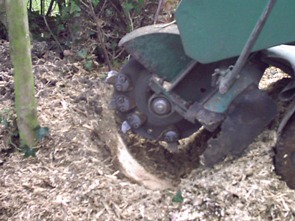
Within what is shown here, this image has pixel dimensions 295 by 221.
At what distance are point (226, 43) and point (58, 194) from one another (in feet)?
3.69

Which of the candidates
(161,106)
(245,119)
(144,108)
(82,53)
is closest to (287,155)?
(245,119)

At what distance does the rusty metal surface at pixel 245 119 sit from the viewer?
3.19m

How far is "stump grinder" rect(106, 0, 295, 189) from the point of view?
10.0 feet

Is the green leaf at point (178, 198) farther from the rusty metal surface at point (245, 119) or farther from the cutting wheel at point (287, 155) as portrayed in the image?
the cutting wheel at point (287, 155)

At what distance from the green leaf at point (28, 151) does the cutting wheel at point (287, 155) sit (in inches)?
51.8

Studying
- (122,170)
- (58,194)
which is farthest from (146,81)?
(58,194)

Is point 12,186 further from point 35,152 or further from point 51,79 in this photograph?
point 51,79

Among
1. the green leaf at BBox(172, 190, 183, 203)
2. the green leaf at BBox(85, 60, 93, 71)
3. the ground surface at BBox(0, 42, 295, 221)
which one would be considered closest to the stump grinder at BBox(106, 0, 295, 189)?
the ground surface at BBox(0, 42, 295, 221)

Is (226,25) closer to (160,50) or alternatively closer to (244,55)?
(244,55)

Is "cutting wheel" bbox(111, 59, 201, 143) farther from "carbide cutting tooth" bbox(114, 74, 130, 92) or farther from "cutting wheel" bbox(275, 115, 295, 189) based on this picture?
"cutting wheel" bbox(275, 115, 295, 189)

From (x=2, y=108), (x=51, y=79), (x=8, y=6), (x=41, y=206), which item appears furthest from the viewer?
(x=51, y=79)

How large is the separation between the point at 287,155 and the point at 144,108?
0.82 m

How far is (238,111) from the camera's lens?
3.19 metres

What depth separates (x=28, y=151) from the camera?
354cm
